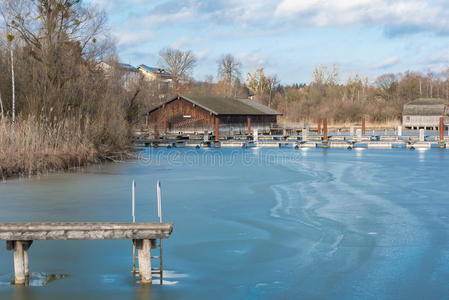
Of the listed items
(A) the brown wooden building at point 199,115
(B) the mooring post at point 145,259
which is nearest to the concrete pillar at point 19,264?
(B) the mooring post at point 145,259

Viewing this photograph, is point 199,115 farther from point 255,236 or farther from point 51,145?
point 255,236

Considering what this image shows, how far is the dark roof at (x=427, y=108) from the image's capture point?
6750cm

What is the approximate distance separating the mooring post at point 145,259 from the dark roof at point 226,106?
38.8 metres

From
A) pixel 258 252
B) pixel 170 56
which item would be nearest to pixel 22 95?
pixel 258 252

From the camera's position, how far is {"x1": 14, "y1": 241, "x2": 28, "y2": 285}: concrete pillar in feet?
22.1

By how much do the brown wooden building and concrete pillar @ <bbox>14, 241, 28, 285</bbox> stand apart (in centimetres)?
3809

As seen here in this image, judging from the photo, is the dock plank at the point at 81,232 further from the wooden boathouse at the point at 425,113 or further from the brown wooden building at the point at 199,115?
the wooden boathouse at the point at 425,113

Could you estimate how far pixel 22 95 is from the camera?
73.7 feet

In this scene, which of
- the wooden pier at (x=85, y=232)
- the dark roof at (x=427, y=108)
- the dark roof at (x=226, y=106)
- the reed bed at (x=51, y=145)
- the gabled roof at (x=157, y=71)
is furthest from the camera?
the gabled roof at (x=157, y=71)

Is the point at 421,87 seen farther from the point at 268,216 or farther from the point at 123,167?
the point at 268,216

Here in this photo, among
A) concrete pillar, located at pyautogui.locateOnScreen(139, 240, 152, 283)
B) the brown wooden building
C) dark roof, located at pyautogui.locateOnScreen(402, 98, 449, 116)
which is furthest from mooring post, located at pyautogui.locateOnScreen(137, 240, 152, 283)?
dark roof, located at pyautogui.locateOnScreen(402, 98, 449, 116)

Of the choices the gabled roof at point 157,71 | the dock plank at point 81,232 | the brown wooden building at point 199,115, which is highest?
the gabled roof at point 157,71

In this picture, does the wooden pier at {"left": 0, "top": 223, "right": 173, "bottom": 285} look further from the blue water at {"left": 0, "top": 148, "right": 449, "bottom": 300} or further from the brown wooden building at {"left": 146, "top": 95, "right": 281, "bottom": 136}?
the brown wooden building at {"left": 146, "top": 95, "right": 281, "bottom": 136}

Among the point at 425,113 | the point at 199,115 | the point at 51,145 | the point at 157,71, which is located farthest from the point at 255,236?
the point at 157,71
